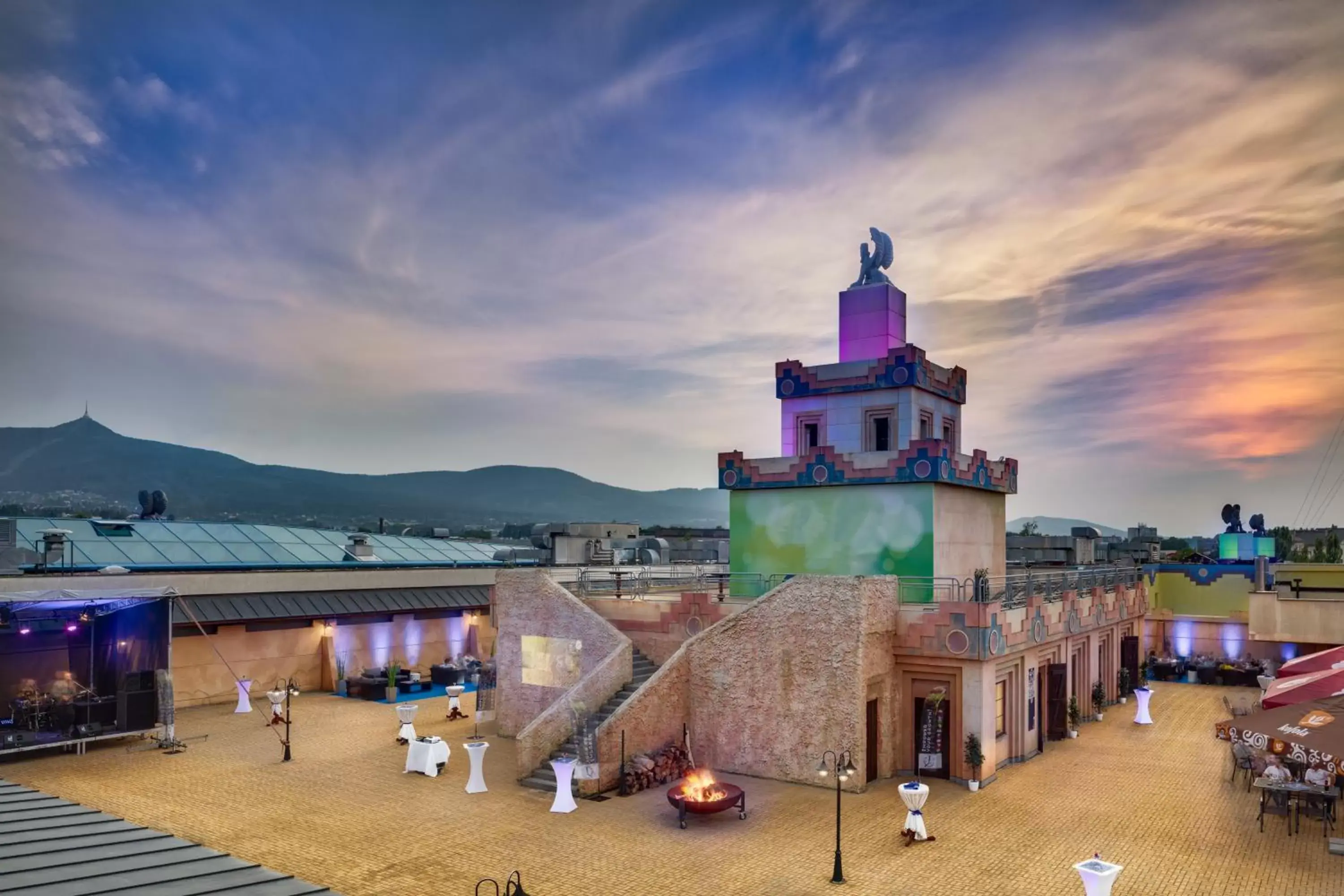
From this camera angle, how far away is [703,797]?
18.6m

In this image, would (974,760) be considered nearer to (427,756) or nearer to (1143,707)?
(1143,707)

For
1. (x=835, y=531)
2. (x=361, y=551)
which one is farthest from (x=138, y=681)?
(x=835, y=531)

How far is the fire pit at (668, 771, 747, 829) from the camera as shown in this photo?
60.2ft

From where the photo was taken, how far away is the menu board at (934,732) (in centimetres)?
2211

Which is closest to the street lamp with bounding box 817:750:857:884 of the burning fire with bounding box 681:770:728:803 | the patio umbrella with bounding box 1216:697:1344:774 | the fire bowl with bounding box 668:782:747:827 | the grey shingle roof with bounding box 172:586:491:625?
the fire bowl with bounding box 668:782:747:827

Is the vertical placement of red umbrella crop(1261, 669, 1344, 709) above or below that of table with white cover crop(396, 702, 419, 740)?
above

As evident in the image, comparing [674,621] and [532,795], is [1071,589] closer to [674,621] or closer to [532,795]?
[674,621]

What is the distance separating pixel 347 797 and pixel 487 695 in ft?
28.8

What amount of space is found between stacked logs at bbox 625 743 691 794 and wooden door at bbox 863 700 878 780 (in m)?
4.59

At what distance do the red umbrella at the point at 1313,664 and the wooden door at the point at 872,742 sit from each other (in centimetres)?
999

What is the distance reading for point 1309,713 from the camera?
1558 cm

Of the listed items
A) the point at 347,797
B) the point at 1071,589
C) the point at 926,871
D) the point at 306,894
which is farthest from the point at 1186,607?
the point at 306,894

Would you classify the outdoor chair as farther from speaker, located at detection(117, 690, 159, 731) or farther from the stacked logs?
speaker, located at detection(117, 690, 159, 731)

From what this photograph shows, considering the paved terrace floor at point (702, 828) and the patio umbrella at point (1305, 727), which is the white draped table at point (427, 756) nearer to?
the paved terrace floor at point (702, 828)
